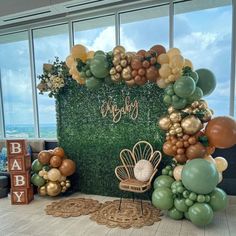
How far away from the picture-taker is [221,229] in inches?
113

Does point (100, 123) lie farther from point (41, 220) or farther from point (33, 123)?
point (33, 123)

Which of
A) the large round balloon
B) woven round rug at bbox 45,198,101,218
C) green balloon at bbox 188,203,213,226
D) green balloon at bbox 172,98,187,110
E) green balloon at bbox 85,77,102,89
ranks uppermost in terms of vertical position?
green balloon at bbox 85,77,102,89

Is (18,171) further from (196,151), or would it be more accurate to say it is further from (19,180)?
(196,151)

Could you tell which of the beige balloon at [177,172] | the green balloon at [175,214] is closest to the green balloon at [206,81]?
the beige balloon at [177,172]

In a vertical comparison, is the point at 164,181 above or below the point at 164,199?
above

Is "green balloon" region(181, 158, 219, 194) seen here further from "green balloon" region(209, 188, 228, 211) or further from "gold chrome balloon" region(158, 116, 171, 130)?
"gold chrome balloon" region(158, 116, 171, 130)

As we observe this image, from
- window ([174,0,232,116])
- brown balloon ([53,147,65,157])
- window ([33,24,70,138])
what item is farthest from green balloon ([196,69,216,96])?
window ([33,24,70,138])

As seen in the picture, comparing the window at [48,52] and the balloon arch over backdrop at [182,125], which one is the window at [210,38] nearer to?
A: the balloon arch over backdrop at [182,125]

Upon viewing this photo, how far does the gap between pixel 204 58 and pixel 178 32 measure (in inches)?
27.9

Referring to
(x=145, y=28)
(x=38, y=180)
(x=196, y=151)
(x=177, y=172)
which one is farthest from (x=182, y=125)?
(x=38, y=180)

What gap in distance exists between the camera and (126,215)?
3279mm

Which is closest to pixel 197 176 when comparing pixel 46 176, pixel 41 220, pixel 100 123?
pixel 100 123

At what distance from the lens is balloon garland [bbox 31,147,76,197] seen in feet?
12.8

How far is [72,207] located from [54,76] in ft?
7.41
